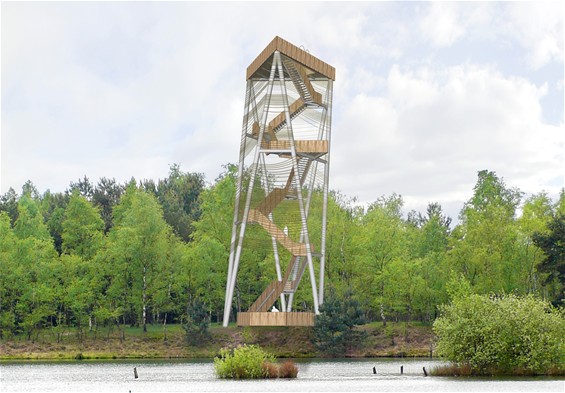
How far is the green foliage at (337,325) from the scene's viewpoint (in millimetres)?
57188

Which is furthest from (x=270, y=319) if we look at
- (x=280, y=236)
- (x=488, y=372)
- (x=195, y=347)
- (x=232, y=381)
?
(x=488, y=372)

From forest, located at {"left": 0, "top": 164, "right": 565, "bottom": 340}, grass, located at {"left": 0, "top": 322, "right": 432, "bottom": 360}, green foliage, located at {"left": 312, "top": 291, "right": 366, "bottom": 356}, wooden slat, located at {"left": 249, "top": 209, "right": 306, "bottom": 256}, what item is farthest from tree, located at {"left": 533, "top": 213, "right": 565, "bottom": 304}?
wooden slat, located at {"left": 249, "top": 209, "right": 306, "bottom": 256}

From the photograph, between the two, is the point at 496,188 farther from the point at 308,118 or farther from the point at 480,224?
the point at 308,118

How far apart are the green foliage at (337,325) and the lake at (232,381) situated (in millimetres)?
7522

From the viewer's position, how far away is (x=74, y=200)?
69.0 meters

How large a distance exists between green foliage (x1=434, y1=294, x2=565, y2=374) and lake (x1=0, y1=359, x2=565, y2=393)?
4.73 feet

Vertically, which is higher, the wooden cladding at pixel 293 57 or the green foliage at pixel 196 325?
the wooden cladding at pixel 293 57

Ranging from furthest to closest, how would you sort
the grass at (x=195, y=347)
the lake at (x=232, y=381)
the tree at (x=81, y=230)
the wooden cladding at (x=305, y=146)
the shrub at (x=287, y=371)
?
the tree at (x=81, y=230), the grass at (x=195, y=347), the wooden cladding at (x=305, y=146), the shrub at (x=287, y=371), the lake at (x=232, y=381)

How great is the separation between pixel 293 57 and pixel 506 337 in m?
22.0

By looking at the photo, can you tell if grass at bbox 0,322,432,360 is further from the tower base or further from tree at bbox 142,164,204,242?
tree at bbox 142,164,204,242

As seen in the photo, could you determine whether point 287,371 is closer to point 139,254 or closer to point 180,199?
point 139,254

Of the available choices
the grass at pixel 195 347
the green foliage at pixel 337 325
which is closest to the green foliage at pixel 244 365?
the green foliage at pixel 337 325

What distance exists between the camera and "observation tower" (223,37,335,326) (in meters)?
52.1

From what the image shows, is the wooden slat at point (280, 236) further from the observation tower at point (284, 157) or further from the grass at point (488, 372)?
the grass at point (488, 372)
